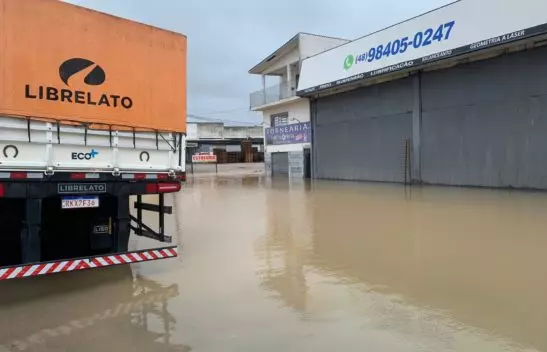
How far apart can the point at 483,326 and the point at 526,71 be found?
16.0 meters

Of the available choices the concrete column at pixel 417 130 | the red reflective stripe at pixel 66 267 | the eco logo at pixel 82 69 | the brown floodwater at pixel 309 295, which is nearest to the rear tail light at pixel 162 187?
the brown floodwater at pixel 309 295

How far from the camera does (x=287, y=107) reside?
1307 inches

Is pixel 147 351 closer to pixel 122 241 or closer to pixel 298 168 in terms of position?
pixel 122 241

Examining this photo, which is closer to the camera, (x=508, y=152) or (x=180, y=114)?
(x=180, y=114)

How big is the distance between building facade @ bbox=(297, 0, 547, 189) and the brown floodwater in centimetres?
943

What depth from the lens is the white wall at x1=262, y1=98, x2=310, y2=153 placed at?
30688 mm

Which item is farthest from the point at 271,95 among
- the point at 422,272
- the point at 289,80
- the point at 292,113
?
the point at 422,272

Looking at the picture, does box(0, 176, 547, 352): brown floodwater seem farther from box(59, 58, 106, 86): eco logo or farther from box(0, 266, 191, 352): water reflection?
box(59, 58, 106, 86): eco logo

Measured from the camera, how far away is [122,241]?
5.88 meters

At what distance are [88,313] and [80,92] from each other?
101 inches

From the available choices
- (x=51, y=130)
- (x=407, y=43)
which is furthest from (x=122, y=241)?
(x=407, y=43)

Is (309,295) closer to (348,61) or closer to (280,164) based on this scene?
(348,61)

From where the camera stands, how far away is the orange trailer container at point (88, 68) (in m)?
5.11

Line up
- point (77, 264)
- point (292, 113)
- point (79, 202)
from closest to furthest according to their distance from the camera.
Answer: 1. point (77, 264)
2. point (79, 202)
3. point (292, 113)
